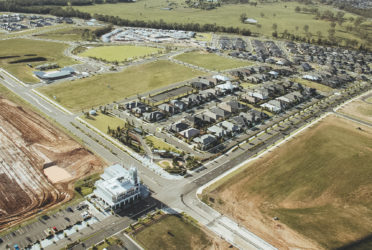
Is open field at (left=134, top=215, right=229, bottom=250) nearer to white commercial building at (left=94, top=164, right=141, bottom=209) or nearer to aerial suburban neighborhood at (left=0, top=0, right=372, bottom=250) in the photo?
aerial suburban neighborhood at (left=0, top=0, right=372, bottom=250)

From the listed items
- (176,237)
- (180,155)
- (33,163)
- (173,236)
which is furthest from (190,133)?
(33,163)

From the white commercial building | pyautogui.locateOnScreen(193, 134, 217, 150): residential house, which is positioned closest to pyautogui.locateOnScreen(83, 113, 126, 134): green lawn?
pyautogui.locateOnScreen(193, 134, 217, 150): residential house

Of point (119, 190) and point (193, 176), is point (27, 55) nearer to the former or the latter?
point (119, 190)

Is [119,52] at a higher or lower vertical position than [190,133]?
higher

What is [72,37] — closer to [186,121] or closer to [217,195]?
[186,121]

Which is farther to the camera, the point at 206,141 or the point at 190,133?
the point at 190,133

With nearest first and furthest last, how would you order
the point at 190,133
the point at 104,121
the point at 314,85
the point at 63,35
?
the point at 190,133
the point at 104,121
the point at 314,85
the point at 63,35

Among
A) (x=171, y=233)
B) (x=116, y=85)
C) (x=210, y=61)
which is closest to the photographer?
(x=171, y=233)

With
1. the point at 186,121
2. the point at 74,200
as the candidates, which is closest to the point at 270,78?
the point at 186,121
